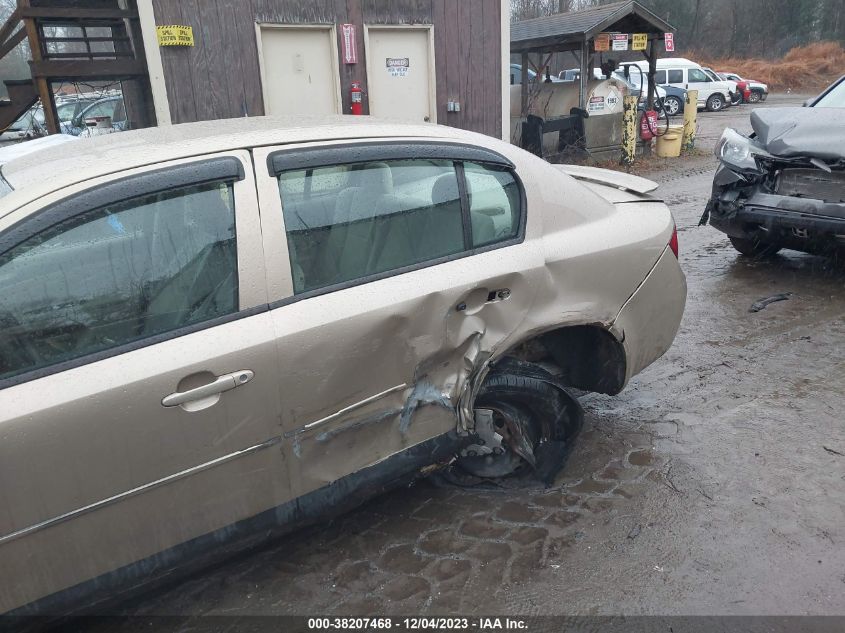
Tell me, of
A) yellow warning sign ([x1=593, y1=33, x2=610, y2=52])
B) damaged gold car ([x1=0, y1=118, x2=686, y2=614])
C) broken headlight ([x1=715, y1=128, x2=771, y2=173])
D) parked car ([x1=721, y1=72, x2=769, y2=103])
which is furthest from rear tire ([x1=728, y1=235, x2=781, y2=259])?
parked car ([x1=721, y1=72, x2=769, y2=103])

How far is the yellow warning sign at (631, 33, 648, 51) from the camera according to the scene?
1364 centimetres

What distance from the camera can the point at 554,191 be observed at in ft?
10.7

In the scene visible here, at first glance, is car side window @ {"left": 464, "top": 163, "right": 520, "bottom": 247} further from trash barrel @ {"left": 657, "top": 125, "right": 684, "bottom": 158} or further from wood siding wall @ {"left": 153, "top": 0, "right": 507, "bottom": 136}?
trash barrel @ {"left": 657, "top": 125, "right": 684, "bottom": 158}

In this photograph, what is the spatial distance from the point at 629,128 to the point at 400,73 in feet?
18.7

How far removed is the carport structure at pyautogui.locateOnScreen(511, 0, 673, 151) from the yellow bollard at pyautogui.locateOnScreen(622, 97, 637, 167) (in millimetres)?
786

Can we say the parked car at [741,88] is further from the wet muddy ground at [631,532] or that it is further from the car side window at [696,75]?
the wet muddy ground at [631,532]

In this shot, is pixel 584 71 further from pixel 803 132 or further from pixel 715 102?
pixel 715 102

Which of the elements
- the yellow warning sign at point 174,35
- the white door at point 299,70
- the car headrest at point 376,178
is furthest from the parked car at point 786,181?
the yellow warning sign at point 174,35

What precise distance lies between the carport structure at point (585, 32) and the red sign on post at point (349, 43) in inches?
216

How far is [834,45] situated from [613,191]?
4521 centimetres

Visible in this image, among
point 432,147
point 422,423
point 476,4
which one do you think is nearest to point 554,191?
point 432,147

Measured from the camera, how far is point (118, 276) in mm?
2314

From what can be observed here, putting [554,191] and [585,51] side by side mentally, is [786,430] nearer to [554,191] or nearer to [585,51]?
[554,191]

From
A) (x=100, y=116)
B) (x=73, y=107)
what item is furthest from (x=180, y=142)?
(x=73, y=107)
